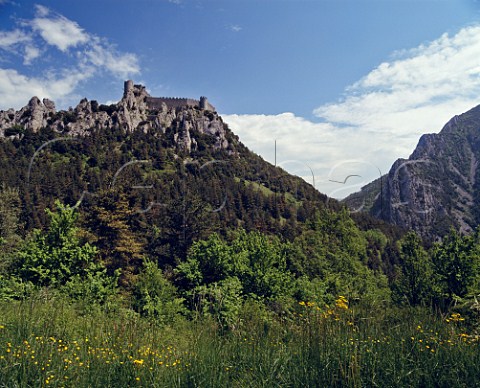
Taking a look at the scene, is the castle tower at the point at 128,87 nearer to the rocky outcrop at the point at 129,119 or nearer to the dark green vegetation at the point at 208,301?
the rocky outcrop at the point at 129,119

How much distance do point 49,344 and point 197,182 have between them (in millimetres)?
100898

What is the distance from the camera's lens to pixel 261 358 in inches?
167

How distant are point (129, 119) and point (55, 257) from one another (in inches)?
5264

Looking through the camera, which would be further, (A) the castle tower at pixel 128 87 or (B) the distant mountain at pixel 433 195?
(A) the castle tower at pixel 128 87

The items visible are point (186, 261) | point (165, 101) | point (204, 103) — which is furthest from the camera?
point (204, 103)

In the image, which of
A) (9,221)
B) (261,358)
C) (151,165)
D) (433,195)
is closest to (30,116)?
(151,165)

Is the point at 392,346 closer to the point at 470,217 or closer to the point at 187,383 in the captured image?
the point at 187,383

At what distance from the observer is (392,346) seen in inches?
165

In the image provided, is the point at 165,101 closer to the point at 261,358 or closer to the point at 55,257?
the point at 55,257

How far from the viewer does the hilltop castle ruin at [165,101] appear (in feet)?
520

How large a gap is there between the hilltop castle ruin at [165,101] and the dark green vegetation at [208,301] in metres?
78.3

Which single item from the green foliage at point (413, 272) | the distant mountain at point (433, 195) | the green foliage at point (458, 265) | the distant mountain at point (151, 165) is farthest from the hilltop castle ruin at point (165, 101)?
the green foliage at point (458, 265)

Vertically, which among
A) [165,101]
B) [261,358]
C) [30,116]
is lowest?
[261,358]

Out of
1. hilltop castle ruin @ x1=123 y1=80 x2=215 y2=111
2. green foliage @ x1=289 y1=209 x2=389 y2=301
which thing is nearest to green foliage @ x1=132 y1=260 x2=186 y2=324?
green foliage @ x1=289 y1=209 x2=389 y2=301
